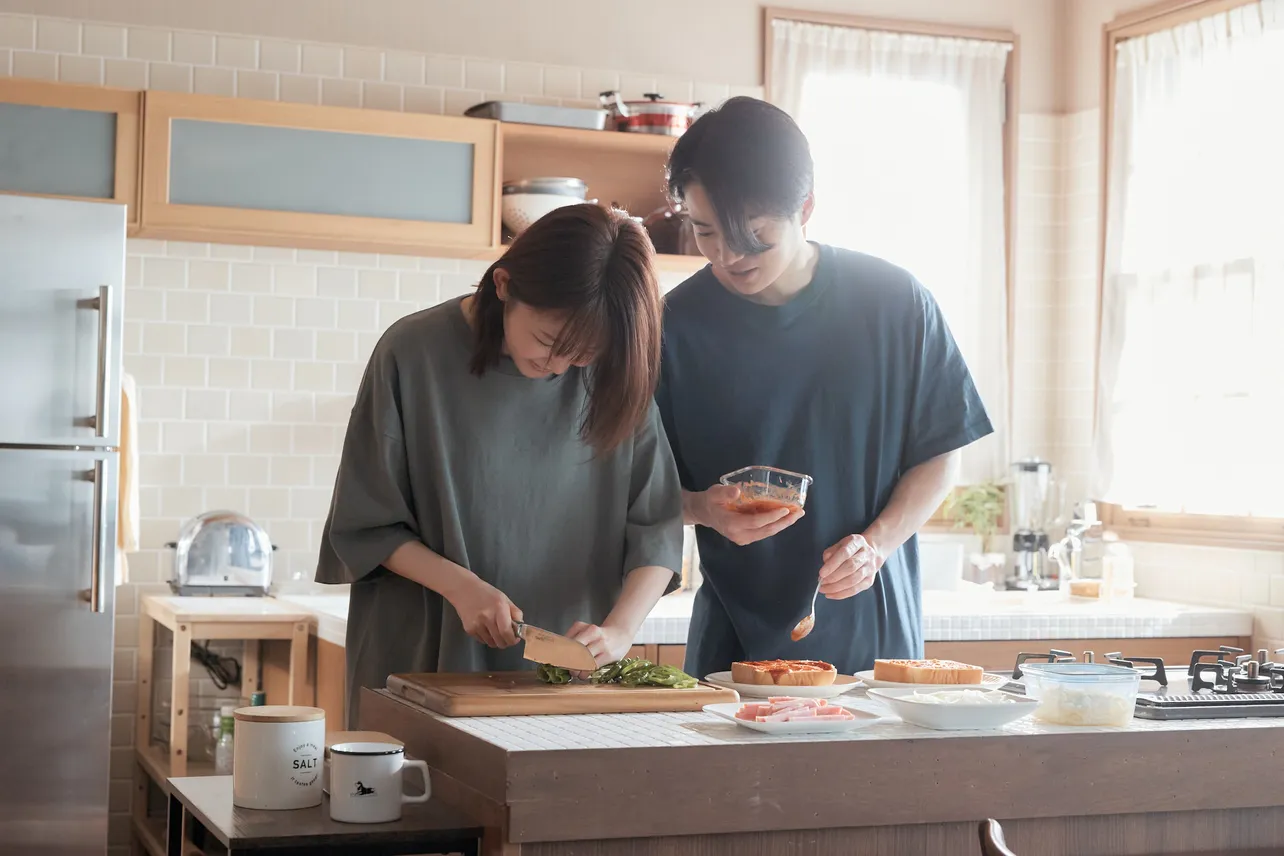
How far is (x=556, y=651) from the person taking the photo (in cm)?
192

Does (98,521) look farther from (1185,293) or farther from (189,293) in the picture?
(1185,293)

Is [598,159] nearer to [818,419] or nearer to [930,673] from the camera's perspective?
[818,419]

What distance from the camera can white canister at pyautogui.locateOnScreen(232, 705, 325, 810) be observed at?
1.70 m

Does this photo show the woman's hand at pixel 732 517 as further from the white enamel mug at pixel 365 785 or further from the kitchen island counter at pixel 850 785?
the white enamel mug at pixel 365 785

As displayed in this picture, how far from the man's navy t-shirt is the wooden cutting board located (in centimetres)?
47

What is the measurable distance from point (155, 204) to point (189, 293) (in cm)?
47

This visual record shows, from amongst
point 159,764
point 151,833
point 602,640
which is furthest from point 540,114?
point 602,640

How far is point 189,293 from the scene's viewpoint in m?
4.66

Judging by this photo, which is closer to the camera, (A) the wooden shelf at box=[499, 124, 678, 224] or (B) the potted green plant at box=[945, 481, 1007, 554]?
(A) the wooden shelf at box=[499, 124, 678, 224]

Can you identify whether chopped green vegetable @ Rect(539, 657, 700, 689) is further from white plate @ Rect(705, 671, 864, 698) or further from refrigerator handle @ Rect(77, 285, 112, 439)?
refrigerator handle @ Rect(77, 285, 112, 439)

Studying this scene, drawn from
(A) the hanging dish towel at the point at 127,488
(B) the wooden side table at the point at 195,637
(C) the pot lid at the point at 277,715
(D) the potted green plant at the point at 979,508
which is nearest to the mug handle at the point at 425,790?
(C) the pot lid at the point at 277,715

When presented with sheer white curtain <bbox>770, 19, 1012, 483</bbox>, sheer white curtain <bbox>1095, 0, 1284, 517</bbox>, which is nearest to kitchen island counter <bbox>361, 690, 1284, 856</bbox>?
sheer white curtain <bbox>1095, 0, 1284, 517</bbox>

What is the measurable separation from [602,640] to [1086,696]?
0.62m

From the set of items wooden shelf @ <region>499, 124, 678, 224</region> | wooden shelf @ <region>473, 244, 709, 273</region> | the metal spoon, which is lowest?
the metal spoon
